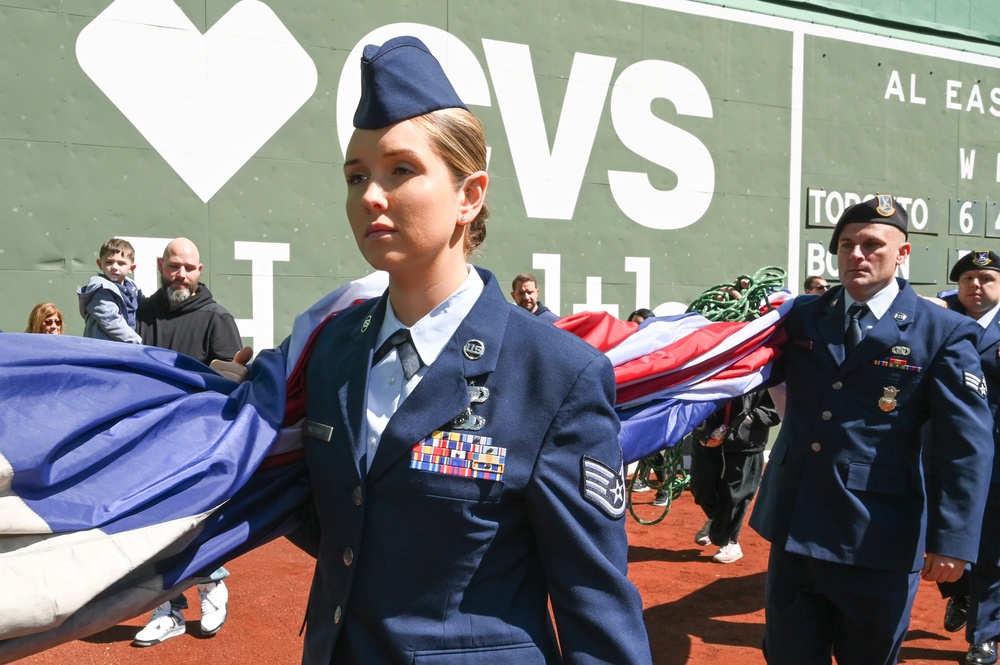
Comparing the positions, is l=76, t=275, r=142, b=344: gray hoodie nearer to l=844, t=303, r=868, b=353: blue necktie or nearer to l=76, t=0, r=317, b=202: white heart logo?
l=76, t=0, r=317, b=202: white heart logo

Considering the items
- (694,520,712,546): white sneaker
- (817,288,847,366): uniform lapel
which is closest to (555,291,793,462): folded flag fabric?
(817,288,847,366): uniform lapel

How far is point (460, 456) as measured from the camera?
1.51m

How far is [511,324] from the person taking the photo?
1.64m

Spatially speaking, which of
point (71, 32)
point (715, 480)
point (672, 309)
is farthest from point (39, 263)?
A: point (672, 309)

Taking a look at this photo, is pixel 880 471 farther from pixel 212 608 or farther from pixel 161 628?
pixel 161 628

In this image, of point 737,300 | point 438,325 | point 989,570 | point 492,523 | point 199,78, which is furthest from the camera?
point 199,78

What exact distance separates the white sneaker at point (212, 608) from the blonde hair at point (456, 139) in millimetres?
3756

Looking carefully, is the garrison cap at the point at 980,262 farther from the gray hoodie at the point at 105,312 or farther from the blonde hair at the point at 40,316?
the blonde hair at the point at 40,316

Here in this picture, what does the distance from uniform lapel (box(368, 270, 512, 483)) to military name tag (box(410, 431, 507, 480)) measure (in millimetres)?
18

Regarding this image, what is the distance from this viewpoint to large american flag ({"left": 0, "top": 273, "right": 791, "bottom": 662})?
1412mm

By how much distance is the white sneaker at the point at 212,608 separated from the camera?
185 inches

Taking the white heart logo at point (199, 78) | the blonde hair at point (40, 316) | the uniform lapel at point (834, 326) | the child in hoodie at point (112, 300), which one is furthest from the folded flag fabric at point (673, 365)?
the white heart logo at point (199, 78)

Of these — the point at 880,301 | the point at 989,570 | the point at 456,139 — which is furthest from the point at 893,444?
the point at 456,139

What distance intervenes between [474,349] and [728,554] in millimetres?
5503
